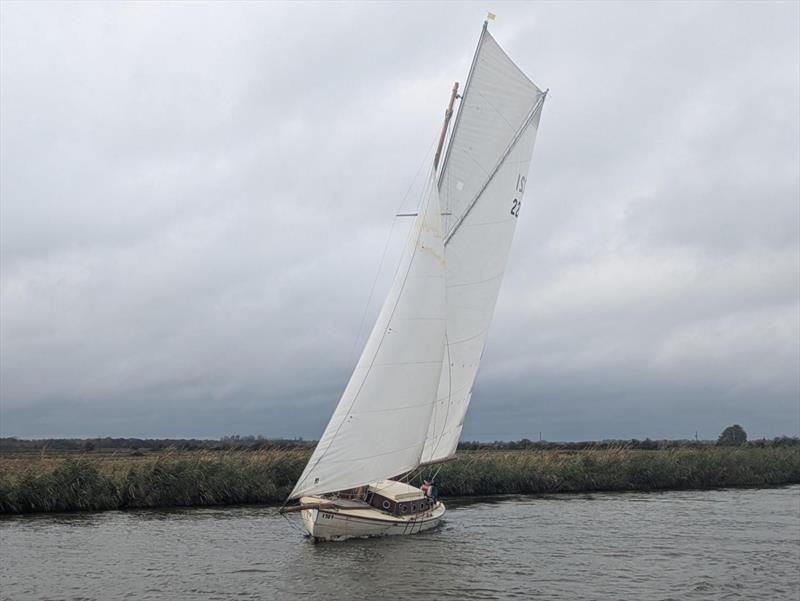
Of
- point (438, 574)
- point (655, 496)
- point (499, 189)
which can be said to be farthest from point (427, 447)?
point (655, 496)

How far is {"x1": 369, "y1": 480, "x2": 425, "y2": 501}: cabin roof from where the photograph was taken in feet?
113

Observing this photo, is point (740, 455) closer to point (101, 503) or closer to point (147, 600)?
point (101, 503)

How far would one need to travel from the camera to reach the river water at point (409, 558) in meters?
24.7

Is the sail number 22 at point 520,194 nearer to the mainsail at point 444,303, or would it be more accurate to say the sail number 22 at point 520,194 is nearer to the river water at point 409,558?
the mainsail at point 444,303

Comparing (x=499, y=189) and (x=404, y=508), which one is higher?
(x=499, y=189)

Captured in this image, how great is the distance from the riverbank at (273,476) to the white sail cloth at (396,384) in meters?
17.0

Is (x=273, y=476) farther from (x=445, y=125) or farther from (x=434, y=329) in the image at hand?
(x=445, y=125)

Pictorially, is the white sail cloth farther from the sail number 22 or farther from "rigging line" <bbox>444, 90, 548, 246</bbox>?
the sail number 22

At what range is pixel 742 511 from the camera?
4719 centimetres

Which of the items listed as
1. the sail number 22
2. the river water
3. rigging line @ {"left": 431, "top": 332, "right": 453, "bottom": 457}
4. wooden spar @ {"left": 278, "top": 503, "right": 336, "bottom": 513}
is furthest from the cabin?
the sail number 22

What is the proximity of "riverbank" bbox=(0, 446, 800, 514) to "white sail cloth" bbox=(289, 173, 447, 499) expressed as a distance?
17014 millimetres

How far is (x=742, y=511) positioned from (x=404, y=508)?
24.5 m

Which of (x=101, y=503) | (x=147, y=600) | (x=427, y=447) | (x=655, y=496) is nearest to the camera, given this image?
(x=147, y=600)

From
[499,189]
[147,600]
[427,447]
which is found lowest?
[147,600]
